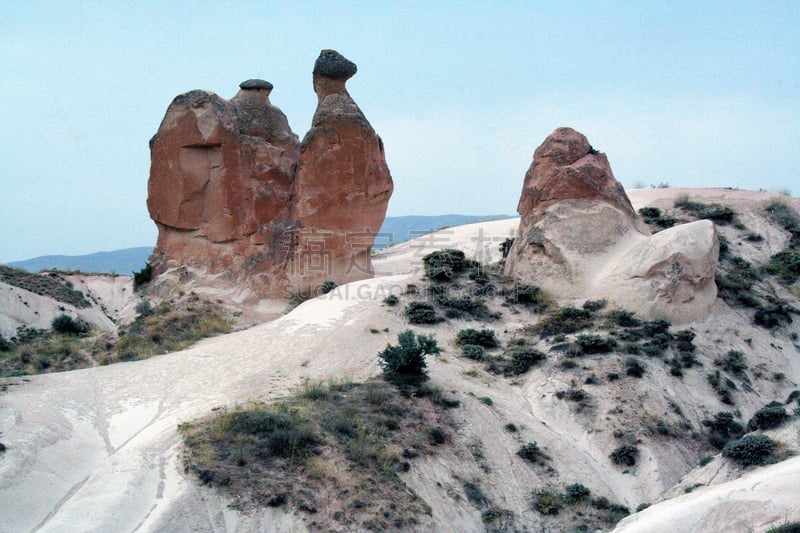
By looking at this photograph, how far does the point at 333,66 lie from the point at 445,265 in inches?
280

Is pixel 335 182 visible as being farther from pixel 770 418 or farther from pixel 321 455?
pixel 770 418

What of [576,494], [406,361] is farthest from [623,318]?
[576,494]

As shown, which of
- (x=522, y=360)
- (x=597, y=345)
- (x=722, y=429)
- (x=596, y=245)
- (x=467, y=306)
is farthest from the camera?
(x=596, y=245)

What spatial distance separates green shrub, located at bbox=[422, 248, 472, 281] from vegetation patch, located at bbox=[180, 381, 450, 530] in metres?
6.79

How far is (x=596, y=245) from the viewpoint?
21.1 meters

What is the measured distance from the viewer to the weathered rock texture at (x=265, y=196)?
2434 cm

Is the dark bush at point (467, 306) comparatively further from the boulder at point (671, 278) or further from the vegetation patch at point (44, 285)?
the vegetation patch at point (44, 285)

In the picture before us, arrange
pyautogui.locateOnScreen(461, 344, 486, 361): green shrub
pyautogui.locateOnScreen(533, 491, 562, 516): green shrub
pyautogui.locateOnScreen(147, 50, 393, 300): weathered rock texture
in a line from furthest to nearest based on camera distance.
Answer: pyautogui.locateOnScreen(147, 50, 393, 300): weathered rock texture < pyautogui.locateOnScreen(461, 344, 486, 361): green shrub < pyautogui.locateOnScreen(533, 491, 562, 516): green shrub

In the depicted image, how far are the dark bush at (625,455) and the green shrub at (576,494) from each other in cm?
127

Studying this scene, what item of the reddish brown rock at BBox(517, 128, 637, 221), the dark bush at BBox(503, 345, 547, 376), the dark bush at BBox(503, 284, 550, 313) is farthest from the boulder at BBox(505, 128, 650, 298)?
the dark bush at BBox(503, 345, 547, 376)

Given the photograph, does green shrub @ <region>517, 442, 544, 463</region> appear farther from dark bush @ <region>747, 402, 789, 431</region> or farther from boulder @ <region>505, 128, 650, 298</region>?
boulder @ <region>505, 128, 650, 298</region>

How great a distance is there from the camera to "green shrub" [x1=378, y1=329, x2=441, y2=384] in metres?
16.2

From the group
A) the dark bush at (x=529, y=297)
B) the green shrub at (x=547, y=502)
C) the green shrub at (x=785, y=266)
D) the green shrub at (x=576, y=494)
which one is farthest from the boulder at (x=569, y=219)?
the green shrub at (x=547, y=502)

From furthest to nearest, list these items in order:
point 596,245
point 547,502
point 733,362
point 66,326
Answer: point 66,326 → point 596,245 → point 733,362 → point 547,502
